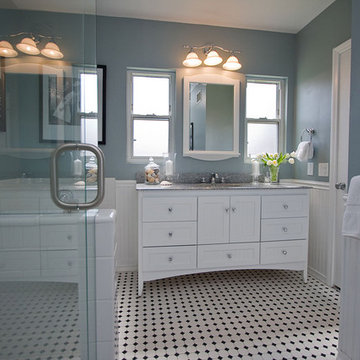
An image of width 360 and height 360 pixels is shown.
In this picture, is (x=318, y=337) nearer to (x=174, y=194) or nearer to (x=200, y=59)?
(x=174, y=194)

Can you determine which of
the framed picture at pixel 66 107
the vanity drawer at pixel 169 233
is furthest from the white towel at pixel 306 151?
the framed picture at pixel 66 107

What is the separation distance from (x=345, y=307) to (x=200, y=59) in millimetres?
2479

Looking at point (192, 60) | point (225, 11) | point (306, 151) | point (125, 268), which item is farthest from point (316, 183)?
point (125, 268)

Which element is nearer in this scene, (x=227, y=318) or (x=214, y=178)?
(x=227, y=318)

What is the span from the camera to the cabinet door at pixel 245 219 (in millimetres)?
2318

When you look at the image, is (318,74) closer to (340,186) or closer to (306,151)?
(306,151)

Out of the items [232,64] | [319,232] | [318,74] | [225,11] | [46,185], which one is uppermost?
[225,11]

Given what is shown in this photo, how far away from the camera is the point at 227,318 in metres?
1.88

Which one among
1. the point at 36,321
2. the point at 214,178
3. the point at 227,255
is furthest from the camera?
the point at 214,178

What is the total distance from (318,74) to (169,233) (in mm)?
2106

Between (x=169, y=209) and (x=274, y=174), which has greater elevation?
(x=274, y=174)

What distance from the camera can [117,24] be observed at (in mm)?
2627

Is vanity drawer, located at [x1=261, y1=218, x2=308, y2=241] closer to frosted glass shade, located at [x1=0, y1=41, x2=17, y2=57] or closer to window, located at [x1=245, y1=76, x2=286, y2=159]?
window, located at [x1=245, y1=76, x2=286, y2=159]

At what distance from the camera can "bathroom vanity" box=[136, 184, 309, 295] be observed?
7.23 feet
